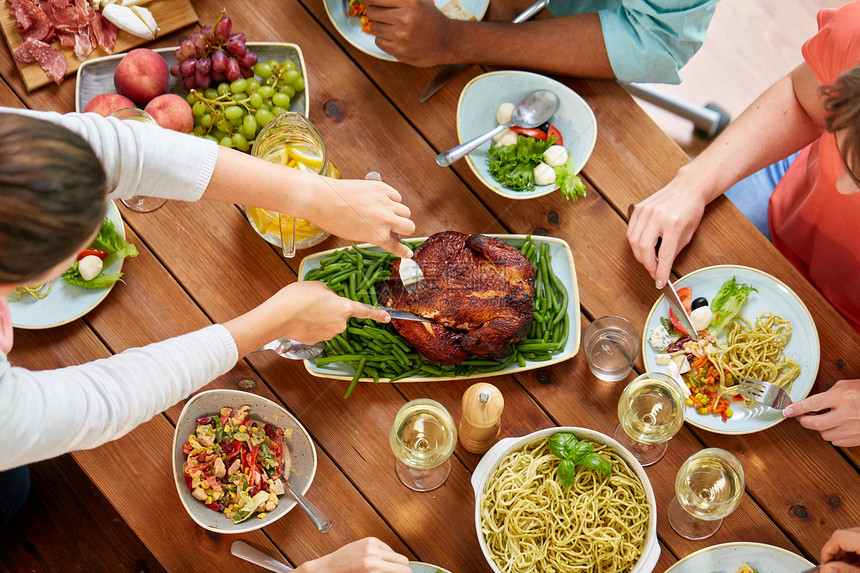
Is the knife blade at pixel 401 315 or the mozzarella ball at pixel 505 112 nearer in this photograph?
the knife blade at pixel 401 315

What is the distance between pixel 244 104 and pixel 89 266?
0.56m

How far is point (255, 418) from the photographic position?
1.68 meters

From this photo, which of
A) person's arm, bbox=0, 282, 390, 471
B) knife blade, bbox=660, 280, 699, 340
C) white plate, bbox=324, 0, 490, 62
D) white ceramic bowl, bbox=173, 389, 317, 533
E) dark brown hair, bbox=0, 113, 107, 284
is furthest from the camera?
white plate, bbox=324, 0, 490, 62

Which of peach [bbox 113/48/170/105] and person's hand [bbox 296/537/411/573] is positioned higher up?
peach [bbox 113/48/170/105]

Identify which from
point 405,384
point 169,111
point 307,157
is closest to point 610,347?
point 405,384

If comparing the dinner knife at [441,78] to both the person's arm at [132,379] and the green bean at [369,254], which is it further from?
the person's arm at [132,379]

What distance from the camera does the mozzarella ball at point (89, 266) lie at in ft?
5.39

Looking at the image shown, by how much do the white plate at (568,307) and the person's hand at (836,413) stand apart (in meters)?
0.55

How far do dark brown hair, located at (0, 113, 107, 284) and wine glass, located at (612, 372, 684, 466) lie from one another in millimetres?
1244

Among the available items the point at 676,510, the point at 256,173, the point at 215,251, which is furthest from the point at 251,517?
the point at 676,510

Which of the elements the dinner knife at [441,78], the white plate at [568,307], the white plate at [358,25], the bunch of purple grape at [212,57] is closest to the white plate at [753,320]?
the white plate at [568,307]

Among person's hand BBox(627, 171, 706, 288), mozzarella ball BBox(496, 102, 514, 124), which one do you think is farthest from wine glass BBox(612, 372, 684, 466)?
mozzarella ball BBox(496, 102, 514, 124)

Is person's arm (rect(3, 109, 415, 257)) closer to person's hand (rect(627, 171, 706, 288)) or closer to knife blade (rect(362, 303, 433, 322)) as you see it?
knife blade (rect(362, 303, 433, 322))

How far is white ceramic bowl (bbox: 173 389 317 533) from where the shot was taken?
1582mm
